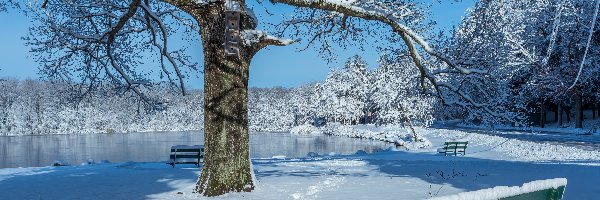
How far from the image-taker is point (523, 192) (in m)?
3.38

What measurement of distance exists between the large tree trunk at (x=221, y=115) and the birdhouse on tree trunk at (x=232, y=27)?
42cm

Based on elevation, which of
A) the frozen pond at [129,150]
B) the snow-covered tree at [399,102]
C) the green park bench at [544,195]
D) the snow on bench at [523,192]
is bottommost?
the frozen pond at [129,150]

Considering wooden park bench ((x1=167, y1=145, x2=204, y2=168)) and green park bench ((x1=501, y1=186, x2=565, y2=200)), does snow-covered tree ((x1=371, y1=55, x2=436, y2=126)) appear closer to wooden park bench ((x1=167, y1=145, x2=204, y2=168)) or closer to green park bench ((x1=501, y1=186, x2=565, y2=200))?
wooden park bench ((x1=167, y1=145, x2=204, y2=168))

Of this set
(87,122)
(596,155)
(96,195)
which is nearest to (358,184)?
(96,195)

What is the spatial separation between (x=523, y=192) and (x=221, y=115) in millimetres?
6394

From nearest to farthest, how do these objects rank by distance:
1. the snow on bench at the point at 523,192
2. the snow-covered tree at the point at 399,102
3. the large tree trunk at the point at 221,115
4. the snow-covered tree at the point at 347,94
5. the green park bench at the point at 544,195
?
the snow on bench at the point at 523,192
the green park bench at the point at 544,195
the large tree trunk at the point at 221,115
the snow-covered tree at the point at 399,102
the snow-covered tree at the point at 347,94

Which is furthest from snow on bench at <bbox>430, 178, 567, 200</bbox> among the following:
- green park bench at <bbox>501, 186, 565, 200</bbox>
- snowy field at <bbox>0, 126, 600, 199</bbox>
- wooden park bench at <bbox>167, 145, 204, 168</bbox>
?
wooden park bench at <bbox>167, 145, 204, 168</bbox>

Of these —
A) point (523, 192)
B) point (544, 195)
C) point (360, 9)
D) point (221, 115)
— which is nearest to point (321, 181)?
point (221, 115)

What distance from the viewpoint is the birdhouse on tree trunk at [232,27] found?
8.59 m

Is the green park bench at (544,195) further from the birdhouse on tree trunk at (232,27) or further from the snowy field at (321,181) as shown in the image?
the birdhouse on tree trunk at (232,27)

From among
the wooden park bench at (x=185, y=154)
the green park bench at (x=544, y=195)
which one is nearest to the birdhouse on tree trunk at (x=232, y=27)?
the green park bench at (x=544, y=195)

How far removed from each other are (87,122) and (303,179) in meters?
108

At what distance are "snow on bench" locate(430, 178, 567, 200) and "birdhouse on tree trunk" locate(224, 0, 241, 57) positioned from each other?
5645 millimetres

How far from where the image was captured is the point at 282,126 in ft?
354
